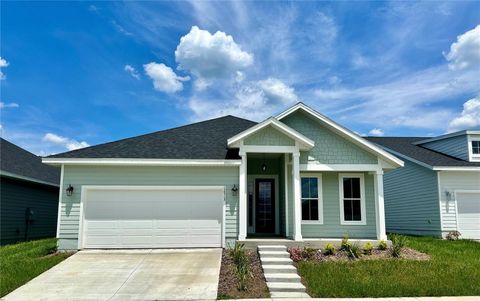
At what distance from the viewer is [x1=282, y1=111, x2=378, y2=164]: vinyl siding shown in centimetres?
1380

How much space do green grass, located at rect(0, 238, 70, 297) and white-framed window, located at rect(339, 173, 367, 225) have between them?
9.38 metres

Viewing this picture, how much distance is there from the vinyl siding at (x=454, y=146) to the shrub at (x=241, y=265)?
13129mm

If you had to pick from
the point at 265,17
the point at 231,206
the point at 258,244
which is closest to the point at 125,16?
the point at 265,17

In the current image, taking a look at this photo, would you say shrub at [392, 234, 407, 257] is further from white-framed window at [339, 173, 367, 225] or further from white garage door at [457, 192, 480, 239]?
white garage door at [457, 192, 480, 239]

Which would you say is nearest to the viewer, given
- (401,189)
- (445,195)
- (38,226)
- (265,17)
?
(265,17)

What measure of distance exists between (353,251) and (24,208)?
1403cm

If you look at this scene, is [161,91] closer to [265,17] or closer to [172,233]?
[265,17]

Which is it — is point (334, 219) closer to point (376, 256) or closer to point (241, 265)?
point (376, 256)

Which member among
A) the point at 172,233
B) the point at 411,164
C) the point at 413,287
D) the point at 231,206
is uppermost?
the point at 411,164

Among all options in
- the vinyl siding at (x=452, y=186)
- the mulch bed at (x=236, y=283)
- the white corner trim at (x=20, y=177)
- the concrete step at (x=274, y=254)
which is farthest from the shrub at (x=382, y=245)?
the white corner trim at (x=20, y=177)

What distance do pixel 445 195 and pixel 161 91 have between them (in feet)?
44.9

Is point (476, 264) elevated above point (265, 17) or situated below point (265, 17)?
below

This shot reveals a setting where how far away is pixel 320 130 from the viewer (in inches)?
554

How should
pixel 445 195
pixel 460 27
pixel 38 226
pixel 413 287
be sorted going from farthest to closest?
pixel 38 226, pixel 445 195, pixel 460 27, pixel 413 287
